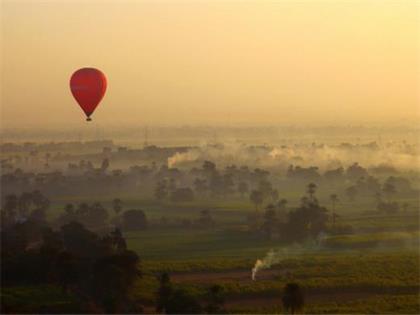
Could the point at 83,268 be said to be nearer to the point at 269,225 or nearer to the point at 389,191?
the point at 269,225

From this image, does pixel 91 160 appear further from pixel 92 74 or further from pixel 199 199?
pixel 92 74

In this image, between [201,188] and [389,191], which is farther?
[201,188]

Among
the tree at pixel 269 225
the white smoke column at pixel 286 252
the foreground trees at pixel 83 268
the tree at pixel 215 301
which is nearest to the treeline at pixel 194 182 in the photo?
the tree at pixel 269 225

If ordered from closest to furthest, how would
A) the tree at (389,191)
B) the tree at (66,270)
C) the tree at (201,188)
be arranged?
the tree at (66,270)
the tree at (389,191)
the tree at (201,188)

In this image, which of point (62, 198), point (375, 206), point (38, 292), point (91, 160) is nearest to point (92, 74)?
point (38, 292)

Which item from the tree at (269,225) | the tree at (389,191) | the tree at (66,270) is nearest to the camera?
the tree at (66,270)

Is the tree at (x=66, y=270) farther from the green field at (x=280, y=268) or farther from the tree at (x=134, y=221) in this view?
the tree at (x=134, y=221)

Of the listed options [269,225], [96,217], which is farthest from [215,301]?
[96,217]
